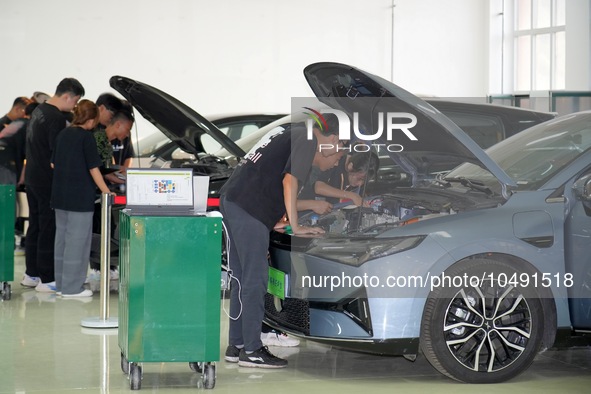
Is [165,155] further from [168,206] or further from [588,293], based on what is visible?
[588,293]

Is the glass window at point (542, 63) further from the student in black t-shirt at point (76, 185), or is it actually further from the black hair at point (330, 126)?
the black hair at point (330, 126)

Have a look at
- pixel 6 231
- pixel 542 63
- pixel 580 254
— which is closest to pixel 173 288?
pixel 580 254

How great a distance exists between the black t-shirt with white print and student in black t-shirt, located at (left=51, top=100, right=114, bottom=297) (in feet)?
7.75

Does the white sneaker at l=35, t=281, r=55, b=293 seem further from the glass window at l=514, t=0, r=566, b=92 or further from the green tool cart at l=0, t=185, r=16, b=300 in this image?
the glass window at l=514, t=0, r=566, b=92

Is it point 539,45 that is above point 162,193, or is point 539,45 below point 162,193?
above

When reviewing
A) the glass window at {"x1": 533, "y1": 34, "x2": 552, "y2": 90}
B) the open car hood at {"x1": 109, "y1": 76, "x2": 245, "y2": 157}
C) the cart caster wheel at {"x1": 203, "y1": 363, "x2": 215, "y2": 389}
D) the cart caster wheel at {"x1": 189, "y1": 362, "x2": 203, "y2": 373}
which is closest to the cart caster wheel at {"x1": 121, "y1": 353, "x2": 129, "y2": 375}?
the cart caster wheel at {"x1": 189, "y1": 362, "x2": 203, "y2": 373}

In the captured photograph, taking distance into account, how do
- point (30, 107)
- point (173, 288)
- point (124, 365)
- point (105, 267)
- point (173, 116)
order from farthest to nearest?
1. point (30, 107)
2. point (173, 116)
3. point (105, 267)
4. point (124, 365)
5. point (173, 288)

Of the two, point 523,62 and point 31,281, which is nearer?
point 31,281

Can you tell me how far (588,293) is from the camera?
5117mm

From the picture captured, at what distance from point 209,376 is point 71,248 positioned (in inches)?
121

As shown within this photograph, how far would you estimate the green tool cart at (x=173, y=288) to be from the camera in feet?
16.0

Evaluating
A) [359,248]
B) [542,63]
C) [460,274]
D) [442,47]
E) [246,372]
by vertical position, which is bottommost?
[246,372]

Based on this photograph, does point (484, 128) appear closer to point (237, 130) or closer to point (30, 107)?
point (237, 130)

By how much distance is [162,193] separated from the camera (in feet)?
16.3
